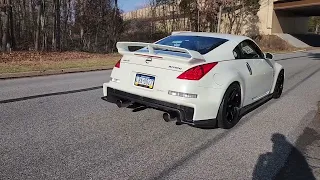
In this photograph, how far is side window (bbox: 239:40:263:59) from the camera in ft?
18.6

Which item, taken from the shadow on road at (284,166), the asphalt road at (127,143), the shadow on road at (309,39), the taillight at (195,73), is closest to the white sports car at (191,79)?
the taillight at (195,73)

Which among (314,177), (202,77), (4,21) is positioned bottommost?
(314,177)

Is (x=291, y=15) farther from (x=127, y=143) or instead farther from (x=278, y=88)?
(x=127, y=143)

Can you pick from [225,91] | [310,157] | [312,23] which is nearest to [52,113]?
[225,91]

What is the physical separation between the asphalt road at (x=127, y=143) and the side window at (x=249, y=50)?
109 centimetres

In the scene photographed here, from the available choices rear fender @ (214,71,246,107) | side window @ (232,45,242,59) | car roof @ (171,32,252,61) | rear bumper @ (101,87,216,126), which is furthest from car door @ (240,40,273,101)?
rear bumper @ (101,87,216,126)

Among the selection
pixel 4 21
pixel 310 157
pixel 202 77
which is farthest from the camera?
pixel 4 21

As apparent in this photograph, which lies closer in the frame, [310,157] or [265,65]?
[310,157]

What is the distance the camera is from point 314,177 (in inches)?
138

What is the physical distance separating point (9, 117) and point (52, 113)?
0.67m

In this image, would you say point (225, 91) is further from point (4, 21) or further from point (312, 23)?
point (312, 23)

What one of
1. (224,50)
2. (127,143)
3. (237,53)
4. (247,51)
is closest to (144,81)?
(127,143)

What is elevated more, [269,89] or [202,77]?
[202,77]

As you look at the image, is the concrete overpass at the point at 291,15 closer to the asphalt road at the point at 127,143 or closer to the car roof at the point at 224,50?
the car roof at the point at 224,50
